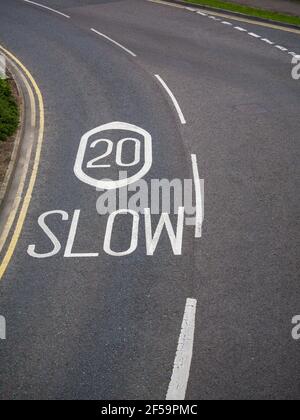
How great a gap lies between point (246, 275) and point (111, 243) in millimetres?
3060

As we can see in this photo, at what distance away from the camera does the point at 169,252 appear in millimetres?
10633

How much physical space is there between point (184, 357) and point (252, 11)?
2105 centimetres

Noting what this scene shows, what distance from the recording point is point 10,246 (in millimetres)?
11109

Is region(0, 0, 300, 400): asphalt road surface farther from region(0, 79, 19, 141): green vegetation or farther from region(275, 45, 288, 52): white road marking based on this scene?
region(0, 79, 19, 141): green vegetation

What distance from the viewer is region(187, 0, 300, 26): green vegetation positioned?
23469 mm

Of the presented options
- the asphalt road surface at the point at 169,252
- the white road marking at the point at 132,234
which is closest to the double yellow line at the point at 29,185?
the asphalt road surface at the point at 169,252

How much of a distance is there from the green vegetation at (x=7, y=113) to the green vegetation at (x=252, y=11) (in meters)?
13.1

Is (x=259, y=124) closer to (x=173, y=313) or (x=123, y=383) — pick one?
(x=173, y=313)

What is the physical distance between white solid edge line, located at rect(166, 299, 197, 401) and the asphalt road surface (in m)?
0.09

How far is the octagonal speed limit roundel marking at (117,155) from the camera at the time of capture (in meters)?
13.1

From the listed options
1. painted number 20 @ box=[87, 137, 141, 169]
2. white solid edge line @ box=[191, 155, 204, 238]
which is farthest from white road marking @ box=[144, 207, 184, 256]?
painted number 20 @ box=[87, 137, 141, 169]

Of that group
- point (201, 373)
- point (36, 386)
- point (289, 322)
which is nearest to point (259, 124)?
point (289, 322)

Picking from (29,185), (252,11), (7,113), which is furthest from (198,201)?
(252,11)

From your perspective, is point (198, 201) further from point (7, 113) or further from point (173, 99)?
point (7, 113)
